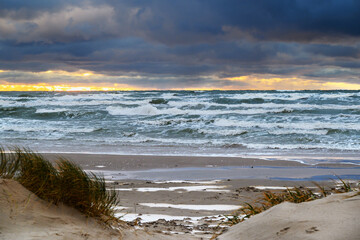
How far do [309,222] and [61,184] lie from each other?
228 cm

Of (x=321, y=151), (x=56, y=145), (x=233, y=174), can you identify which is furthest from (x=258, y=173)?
(x=56, y=145)

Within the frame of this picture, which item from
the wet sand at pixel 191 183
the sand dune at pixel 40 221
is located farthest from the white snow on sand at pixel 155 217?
the sand dune at pixel 40 221

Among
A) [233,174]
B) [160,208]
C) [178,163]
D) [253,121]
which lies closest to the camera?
[160,208]

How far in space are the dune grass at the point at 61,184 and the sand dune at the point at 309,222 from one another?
49.4 inches

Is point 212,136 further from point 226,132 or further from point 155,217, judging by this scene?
point 155,217

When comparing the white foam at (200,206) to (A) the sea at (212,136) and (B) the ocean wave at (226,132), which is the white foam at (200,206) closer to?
(A) the sea at (212,136)

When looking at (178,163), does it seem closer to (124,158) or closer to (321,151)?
(124,158)

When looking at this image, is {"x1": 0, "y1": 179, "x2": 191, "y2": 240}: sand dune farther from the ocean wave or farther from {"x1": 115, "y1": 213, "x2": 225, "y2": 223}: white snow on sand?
the ocean wave

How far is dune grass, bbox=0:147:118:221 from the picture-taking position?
3719 millimetres

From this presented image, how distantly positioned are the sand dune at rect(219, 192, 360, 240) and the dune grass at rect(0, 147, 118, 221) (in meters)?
1.25

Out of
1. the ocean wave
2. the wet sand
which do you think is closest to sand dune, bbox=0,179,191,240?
the wet sand

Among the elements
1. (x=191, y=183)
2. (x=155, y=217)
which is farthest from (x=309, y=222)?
(x=191, y=183)

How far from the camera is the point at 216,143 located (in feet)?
54.0

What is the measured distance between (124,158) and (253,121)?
13.5 meters
